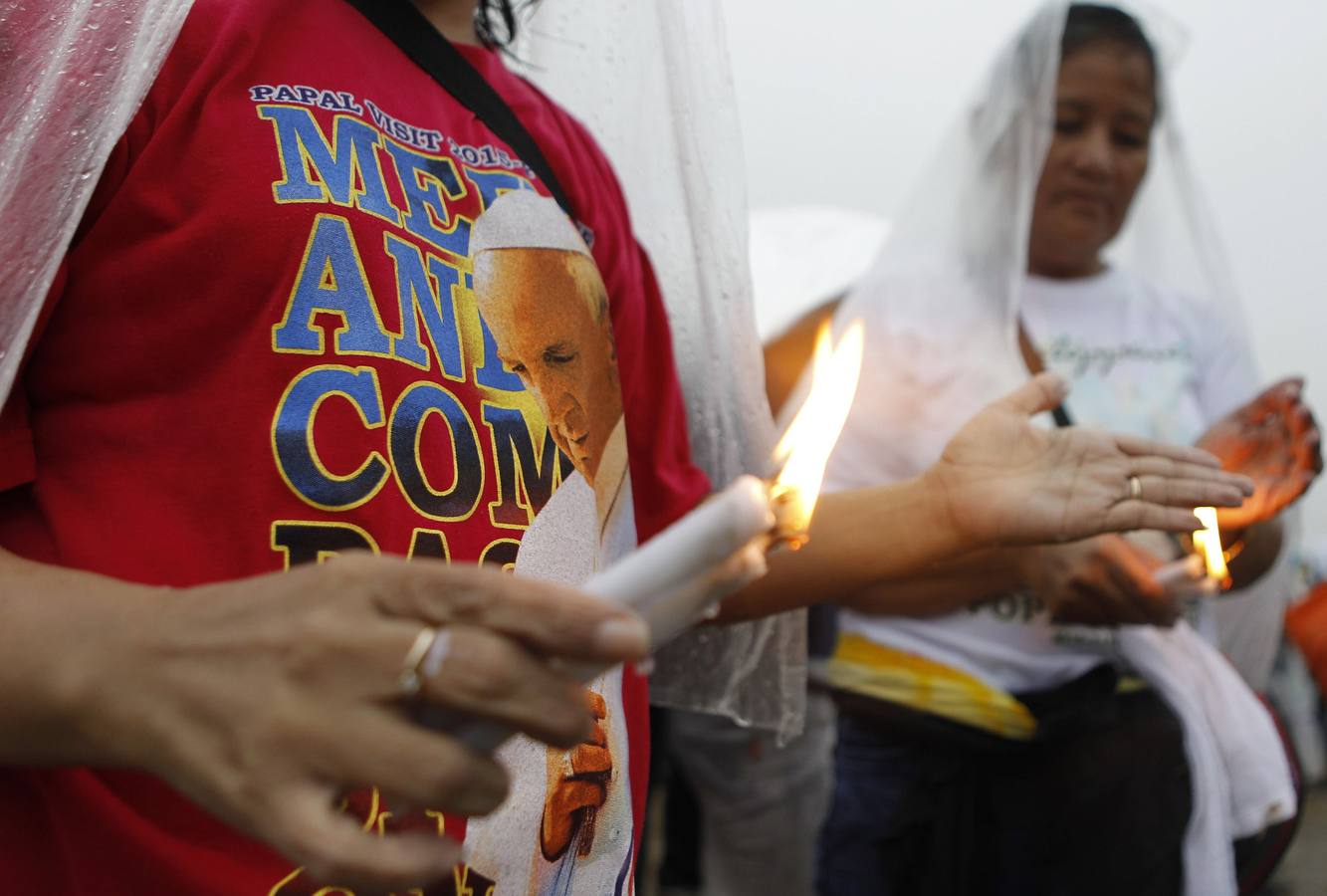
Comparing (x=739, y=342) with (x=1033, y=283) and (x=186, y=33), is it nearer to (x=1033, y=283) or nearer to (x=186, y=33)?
(x=186, y=33)

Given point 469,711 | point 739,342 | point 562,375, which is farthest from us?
point 739,342

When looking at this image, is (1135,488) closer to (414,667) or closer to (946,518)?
(946,518)

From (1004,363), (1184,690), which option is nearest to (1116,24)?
(1004,363)

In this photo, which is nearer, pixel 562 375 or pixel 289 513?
pixel 289 513

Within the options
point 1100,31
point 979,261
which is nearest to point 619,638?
point 979,261

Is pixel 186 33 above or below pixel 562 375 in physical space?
above

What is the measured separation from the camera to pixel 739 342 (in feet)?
4.38

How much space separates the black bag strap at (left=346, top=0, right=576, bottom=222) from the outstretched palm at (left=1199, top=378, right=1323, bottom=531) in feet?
3.53

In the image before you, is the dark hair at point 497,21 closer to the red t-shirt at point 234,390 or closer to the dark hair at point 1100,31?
the red t-shirt at point 234,390

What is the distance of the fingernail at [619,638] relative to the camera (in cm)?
44

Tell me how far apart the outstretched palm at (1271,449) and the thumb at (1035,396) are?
424mm

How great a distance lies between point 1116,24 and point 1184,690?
1215 mm

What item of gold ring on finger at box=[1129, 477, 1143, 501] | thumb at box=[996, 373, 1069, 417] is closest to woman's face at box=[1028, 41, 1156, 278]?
thumb at box=[996, 373, 1069, 417]

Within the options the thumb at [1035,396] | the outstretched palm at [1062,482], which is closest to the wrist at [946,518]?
the outstretched palm at [1062,482]
